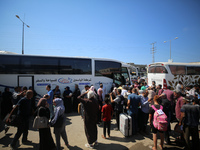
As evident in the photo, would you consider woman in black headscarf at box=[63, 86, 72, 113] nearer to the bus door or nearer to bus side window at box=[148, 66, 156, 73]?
the bus door

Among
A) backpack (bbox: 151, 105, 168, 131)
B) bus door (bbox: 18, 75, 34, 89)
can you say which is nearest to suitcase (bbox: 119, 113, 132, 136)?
backpack (bbox: 151, 105, 168, 131)

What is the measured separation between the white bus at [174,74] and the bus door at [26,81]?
11694 millimetres

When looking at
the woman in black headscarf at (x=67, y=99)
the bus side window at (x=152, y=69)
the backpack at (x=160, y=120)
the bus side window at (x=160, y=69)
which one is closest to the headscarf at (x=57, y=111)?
the backpack at (x=160, y=120)

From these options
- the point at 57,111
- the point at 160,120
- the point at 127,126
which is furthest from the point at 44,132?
the point at 160,120

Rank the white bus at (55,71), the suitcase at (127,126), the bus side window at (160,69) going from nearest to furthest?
the suitcase at (127,126) < the white bus at (55,71) < the bus side window at (160,69)

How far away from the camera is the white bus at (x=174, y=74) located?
11047 millimetres

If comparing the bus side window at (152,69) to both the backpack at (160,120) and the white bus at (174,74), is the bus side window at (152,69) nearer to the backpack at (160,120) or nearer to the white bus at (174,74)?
the white bus at (174,74)

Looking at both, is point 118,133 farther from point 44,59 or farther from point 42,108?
point 44,59

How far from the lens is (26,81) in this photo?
6906mm

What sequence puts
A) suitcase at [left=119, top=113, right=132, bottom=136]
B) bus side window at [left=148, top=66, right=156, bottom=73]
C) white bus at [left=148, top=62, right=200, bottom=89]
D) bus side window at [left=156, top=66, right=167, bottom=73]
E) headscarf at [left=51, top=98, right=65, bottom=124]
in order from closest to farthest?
headscarf at [left=51, top=98, right=65, bottom=124], suitcase at [left=119, top=113, right=132, bottom=136], white bus at [left=148, top=62, right=200, bottom=89], bus side window at [left=156, top=66, right=167, bottom=73], bus side window at [left=148, top=66, right=156, bottom=73]

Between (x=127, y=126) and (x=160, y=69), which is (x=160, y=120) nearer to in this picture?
(x=127, y=126)

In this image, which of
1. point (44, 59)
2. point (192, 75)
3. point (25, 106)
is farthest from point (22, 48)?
point (192, 75)

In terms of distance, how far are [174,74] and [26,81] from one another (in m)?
13.6

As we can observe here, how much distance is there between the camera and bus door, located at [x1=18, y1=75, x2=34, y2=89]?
22.3 feet
